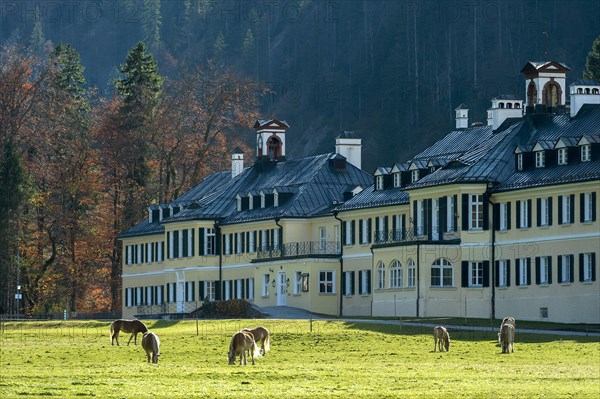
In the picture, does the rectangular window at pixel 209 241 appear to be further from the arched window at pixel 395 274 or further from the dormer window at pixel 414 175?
the arched window at pixel 395 274

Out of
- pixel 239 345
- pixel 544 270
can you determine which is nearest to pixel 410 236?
pixel 544 270

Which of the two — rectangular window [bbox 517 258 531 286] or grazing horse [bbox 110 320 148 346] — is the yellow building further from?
grazing horse [bbox 110 320 148 346]

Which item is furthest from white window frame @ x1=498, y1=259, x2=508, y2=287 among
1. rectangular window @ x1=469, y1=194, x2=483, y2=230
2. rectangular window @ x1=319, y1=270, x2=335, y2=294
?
rectangular window @ x1=319, y1=270, x2=335, y2=294

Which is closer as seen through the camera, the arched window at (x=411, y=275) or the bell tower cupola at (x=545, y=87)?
the arched window at (x=411, y=275)

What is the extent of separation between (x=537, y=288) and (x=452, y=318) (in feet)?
16.0

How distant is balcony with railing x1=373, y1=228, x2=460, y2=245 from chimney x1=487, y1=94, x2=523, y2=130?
809 centimetres

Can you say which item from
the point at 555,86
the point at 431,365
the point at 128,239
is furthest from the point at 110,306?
the point at 431,365

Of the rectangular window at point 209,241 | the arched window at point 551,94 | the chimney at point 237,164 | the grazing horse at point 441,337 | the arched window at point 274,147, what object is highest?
the arched window at point 551,94

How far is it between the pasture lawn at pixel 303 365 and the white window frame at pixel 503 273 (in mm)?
10273

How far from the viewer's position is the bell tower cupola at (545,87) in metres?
102

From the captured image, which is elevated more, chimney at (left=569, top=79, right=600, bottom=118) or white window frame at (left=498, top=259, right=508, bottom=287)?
chimney at (left=569, top=79, right=600, bottom=118)

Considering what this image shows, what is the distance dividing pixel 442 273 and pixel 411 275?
171 cm

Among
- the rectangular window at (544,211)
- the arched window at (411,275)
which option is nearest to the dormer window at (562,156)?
the rectangular window at (544,211)

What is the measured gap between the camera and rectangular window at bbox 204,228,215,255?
12294cm
